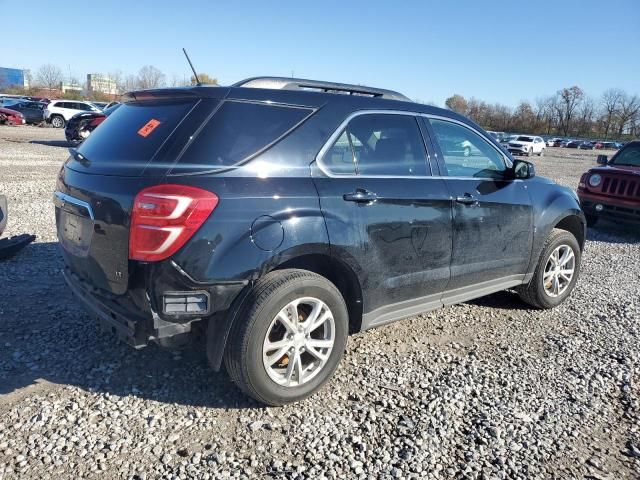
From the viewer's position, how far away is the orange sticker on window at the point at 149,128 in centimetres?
296

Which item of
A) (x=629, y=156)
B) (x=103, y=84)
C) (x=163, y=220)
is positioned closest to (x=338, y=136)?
(x=163, y=220)

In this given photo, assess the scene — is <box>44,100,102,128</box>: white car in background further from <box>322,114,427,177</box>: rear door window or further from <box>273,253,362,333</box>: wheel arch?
<box>273,253,362,333</box>: wheel arch

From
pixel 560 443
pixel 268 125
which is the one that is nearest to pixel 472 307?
pixel 560 443

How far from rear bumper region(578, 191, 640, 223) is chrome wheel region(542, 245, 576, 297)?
4.45 metres

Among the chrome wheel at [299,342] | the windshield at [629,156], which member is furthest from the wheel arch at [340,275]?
the windshield at [629,156]

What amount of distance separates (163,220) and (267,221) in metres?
0.56

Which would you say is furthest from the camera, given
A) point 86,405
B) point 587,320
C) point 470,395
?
point 587,320

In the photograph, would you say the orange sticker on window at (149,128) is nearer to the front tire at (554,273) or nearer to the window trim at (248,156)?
the window trim at (248,156)

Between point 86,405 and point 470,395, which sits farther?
point 470,395

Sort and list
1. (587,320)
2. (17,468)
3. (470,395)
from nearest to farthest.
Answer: (17,468) < (470,395) < (587,320)

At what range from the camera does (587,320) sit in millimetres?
4812

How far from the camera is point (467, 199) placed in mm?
3852

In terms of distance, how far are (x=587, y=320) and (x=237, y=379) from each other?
3609 mm

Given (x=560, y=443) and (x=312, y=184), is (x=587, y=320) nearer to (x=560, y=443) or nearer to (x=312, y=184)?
(x=560, y=443)
